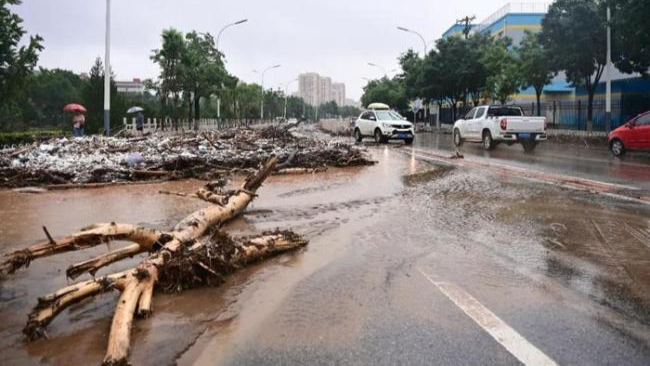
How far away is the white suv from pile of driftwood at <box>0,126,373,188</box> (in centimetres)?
1023

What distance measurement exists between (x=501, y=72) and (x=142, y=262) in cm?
3862

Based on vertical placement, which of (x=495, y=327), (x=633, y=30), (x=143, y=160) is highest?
(x=633, y=30)

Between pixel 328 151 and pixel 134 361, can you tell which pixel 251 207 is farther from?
pixel 328 151

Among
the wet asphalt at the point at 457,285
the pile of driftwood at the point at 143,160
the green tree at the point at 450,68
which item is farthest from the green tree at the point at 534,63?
the wet asphalt at the point at 457,285

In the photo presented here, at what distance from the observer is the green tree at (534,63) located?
102ft

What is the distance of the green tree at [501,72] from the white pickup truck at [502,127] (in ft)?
50.4

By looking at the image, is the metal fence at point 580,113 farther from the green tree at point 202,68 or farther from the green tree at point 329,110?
the green tree at point 329,110

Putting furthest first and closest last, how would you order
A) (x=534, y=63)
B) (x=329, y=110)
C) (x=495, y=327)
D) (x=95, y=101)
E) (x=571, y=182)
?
(x=329, y=110) < (x=95, y=101) < (x=534, y=63) < (x=571, y=182) < (x=495, y=327)

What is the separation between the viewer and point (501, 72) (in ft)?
130

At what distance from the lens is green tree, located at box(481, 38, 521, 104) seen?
38094mm

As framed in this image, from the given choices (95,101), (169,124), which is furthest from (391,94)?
(95,101)

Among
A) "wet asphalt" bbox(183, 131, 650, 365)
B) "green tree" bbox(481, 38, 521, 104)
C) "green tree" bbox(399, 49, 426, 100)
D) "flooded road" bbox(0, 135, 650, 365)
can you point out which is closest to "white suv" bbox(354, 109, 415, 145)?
"green tree" bbox(481, 38, 521, 104)

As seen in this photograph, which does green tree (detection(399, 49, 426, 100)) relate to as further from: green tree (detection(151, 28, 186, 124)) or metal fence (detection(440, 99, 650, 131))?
green tree (detection(151, 28, 186, 124))

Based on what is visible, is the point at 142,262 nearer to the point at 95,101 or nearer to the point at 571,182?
the point at 571,182
